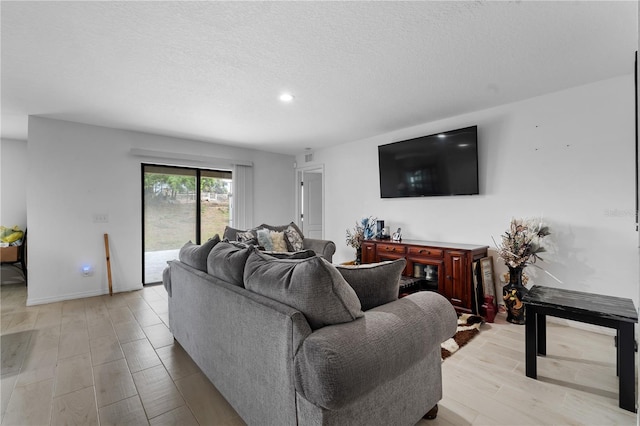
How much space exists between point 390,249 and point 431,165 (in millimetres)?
1258

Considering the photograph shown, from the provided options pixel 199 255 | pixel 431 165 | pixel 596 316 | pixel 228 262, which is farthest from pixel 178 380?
pixel 431 165

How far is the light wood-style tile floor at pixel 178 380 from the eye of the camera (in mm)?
1641

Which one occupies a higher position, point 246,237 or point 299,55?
point 299,55

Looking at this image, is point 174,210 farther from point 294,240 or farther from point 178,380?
point 178,380

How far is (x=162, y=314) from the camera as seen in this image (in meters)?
3.33

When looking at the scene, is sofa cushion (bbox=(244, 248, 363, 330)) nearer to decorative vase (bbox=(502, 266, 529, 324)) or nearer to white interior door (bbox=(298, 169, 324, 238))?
decorative vase (bbox=(502, 266, 529, 324))

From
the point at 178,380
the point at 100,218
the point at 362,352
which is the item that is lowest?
the point at 178,380

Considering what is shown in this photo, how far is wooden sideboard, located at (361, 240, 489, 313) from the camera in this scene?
3.16 meters

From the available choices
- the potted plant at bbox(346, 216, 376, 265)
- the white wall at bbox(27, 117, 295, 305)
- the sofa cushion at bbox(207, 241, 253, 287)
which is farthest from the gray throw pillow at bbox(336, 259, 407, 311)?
the white wall at bbox(27, 117, 295, 305)

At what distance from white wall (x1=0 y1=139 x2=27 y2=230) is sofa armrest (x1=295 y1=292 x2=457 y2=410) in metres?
6.53

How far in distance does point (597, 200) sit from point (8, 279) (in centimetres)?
816

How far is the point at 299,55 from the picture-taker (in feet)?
7.45

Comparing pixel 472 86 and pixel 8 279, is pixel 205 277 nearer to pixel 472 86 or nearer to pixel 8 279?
pixel 472 86

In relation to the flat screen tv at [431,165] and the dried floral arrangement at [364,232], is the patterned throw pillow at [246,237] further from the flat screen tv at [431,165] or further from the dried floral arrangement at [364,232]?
the flat screen tv at [431,165]
